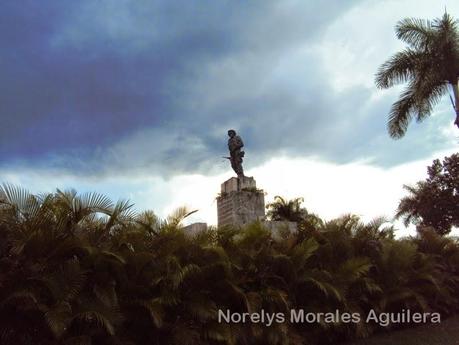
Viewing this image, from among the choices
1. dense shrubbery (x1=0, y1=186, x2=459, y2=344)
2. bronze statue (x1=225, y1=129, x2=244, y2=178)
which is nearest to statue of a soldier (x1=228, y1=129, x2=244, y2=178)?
bronze statue (x1=225, y1=129, x2=244, y2=178)

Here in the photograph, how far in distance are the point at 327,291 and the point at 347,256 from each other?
1345 millimetres

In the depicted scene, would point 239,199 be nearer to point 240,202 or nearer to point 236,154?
point 240,202

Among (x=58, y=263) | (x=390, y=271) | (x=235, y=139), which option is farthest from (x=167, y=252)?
(x=235, y=139)

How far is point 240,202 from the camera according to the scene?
45.0 feet

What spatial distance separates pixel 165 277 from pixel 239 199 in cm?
681

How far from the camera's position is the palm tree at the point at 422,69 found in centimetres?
1727

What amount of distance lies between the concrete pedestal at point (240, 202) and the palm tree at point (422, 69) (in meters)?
7.09

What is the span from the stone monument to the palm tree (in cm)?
691

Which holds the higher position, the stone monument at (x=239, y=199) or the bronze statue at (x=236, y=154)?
the bronze statue at (x=236, y=154)

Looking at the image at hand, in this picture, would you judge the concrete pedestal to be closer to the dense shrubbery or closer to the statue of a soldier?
the statue of a soldier

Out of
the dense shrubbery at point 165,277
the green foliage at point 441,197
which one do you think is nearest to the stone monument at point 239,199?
the dense shrubbery at point 165,277

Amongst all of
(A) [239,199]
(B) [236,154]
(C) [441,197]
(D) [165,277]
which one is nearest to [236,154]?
(B) [236,154]

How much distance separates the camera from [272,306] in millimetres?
7961

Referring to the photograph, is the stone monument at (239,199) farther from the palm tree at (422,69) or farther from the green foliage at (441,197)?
the green foliage at (441,197)
